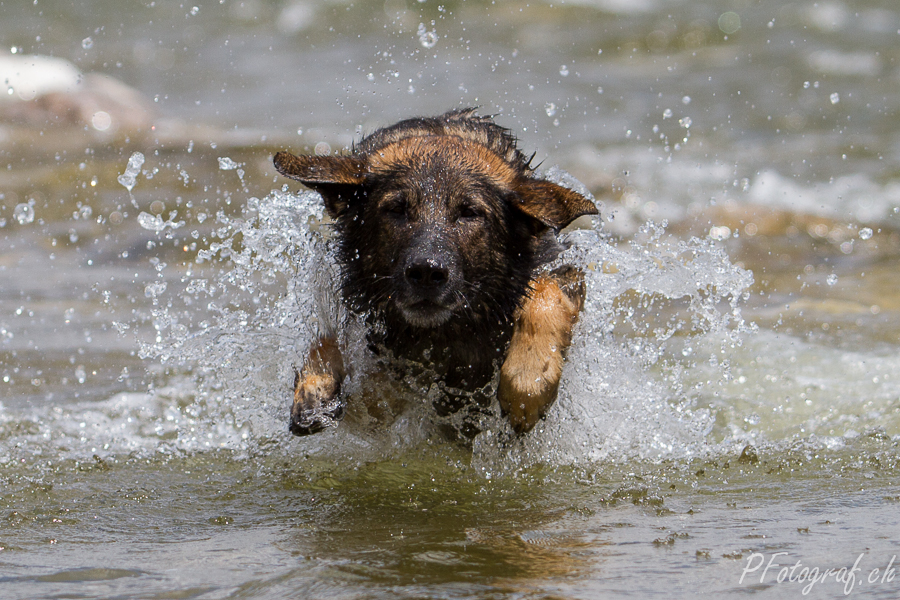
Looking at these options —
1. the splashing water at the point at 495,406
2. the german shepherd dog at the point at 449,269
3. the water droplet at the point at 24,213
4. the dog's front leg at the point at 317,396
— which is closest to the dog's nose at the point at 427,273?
the german shepherd dog at the point at 449,269

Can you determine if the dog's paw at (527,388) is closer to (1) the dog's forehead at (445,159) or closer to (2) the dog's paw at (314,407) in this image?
(2) the dog's paw at (314,407)

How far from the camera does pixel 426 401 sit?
200 inches

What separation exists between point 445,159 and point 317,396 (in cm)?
126

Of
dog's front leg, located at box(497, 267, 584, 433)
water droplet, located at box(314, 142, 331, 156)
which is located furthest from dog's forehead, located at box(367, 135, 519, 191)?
water droplet, located at box(314, 142, 331, 156)

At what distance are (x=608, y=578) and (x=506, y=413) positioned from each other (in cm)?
130

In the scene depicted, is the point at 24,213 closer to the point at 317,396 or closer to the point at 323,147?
the point at 323,147

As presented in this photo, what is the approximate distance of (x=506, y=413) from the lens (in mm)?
4605

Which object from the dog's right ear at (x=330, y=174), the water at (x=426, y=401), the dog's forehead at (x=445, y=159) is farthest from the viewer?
the dog's forehead at (x=445, y=159)

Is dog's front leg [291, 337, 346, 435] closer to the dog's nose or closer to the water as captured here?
the water

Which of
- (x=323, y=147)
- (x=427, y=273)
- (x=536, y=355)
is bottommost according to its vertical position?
(x=536, y=355)

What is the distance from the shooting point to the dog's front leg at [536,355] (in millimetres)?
4520

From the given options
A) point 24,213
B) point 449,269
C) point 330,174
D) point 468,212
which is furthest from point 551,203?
point 24,213

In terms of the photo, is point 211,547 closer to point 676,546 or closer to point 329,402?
point 329,402

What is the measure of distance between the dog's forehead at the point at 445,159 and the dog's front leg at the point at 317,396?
→ 94 cm
